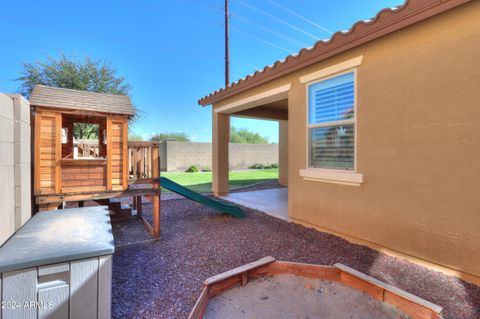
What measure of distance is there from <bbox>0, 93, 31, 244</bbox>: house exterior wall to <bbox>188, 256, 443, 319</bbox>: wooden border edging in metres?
1.93

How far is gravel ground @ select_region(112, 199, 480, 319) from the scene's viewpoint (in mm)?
2297

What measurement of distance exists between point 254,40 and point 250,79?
1267 cm

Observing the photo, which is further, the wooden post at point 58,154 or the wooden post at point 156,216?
the wooden post at point 156,216

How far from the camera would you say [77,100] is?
3.54m

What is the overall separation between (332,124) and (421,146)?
144cm

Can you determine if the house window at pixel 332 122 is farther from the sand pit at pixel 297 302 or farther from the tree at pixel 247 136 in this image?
the tree at pixel 247 136

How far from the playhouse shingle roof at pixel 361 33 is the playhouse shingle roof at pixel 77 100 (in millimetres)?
3059

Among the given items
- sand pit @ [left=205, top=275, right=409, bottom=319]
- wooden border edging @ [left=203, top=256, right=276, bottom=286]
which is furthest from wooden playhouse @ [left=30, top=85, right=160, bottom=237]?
sand pit @ [left=205, top=275, right=409, bottom=319]

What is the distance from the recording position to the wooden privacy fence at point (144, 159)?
4.05 metres

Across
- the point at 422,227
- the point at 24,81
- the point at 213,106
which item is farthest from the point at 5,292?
the point at 24,81

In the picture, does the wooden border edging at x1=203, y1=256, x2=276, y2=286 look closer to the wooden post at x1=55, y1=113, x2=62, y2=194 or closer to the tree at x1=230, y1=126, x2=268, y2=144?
the wooden post at x1=55, y1=113, x2=62, y2=194

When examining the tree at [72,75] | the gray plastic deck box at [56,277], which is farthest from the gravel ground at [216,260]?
the tree at [72,75]

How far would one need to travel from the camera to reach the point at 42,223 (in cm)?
254

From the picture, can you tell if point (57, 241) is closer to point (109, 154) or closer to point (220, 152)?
point (109, 154)
